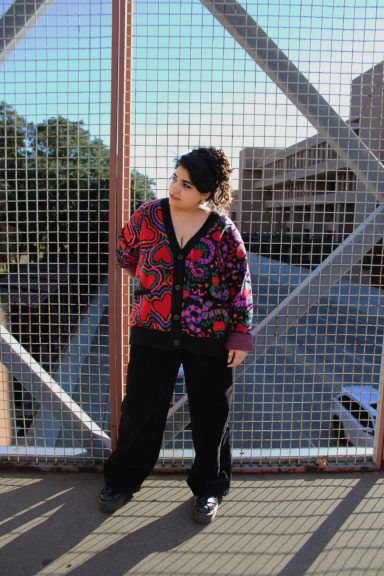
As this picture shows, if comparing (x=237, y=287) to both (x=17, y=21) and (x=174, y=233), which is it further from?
(x=17, y=21)

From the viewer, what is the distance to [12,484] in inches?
111

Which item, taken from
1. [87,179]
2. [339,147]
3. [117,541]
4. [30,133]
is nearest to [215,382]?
[117,541]

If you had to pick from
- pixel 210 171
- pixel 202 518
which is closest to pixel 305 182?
pixel 210 171

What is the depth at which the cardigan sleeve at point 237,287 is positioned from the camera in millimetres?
2379

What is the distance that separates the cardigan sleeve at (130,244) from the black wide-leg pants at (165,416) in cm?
45

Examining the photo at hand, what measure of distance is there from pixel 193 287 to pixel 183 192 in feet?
1.50

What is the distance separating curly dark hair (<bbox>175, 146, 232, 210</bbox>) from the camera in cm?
230

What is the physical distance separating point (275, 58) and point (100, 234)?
1.40m

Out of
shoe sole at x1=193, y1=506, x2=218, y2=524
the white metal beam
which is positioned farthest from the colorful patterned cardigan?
the white metal beam

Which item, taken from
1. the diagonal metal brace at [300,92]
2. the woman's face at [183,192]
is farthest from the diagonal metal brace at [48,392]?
the diagonal metal brace at [300,92]

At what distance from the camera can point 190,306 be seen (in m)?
2.37

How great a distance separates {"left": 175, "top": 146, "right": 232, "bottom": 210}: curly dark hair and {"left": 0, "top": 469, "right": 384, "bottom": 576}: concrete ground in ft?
5.43

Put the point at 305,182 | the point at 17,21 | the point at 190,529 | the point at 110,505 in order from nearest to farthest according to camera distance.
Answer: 1. the point at 190,529
2. the point at 110,505
3. the point at 17,21
4. the point at 305,182

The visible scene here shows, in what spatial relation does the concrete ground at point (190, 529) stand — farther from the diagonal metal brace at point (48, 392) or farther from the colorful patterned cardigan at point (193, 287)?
the colorful patterned cardigan at point (193, 287)
